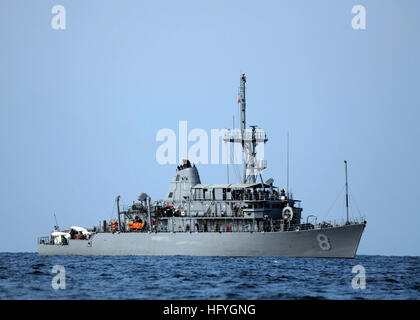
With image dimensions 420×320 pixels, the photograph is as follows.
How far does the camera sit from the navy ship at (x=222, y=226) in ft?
205

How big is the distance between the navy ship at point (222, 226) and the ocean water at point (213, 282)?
20.2ft

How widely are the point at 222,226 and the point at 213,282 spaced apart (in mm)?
27559

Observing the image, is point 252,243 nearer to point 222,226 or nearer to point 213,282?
point 222,226

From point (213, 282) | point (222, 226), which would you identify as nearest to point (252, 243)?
point (222, 226)

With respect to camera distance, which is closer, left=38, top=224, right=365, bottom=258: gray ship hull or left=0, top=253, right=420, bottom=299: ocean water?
left=0, top=253, right=420, bottom=299: ocean water

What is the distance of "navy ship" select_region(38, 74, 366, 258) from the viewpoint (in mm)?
62469

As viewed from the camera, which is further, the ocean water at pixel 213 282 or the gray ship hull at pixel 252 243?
the gray ship hull at pixel 252 243

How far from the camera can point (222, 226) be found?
6769cm

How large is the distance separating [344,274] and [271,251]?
17883 millimetres

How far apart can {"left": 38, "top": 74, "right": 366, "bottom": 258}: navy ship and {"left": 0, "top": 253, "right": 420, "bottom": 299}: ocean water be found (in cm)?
614

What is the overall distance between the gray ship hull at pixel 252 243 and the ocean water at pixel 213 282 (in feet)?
18.4

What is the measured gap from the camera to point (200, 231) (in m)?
67.0
